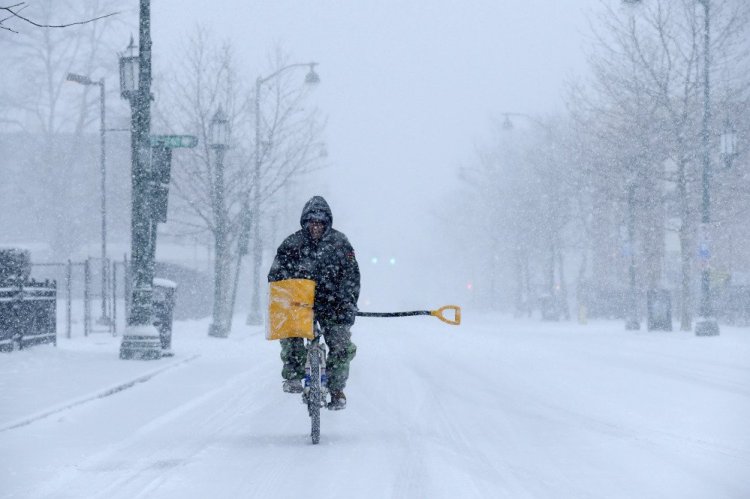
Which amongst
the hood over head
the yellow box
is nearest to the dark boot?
the yellow box

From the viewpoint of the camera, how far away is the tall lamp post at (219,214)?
2400 centimetres

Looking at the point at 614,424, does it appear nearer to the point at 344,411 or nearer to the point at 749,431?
the point at 749,431

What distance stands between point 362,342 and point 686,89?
12105 mm

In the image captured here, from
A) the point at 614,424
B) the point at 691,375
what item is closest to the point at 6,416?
the point at 614,424

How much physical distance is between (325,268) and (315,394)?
3.56 ft

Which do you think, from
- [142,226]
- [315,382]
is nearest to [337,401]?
[315,382]

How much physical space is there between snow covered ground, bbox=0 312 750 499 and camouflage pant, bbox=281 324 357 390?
20.9 inches

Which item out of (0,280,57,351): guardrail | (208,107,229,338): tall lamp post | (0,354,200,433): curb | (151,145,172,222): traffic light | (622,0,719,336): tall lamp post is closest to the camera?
(0,354,200,433): curb

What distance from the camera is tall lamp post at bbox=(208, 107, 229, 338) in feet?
78.7

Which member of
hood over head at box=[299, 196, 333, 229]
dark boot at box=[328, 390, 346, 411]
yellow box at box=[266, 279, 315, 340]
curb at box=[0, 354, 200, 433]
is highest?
→ hood over head at box=[299, 196, 333, 229]

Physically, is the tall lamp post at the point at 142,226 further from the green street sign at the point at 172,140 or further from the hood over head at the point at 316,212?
the hood over head at the point at 316,212

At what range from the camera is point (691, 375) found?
14609 mm

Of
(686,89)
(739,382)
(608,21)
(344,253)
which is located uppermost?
(608,21)

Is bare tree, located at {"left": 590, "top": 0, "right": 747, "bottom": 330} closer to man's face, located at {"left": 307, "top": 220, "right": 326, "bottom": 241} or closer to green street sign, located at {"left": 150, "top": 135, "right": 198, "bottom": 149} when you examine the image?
green street sign, located at {"left": 150, "top": 135, "right": 198, "bottom": 149}
